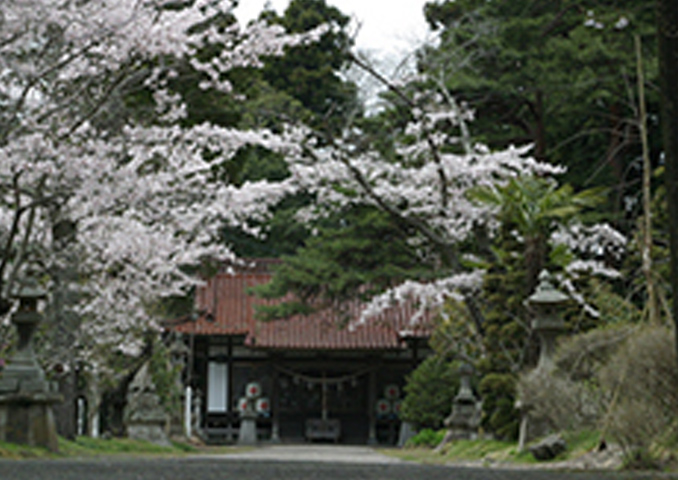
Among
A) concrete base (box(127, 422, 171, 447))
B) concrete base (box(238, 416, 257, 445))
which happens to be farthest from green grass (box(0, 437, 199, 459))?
concrete base (box(238, 416, 257, 445))

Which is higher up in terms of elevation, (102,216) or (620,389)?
(102,216)

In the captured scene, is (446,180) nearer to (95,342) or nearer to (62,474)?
(95,342)

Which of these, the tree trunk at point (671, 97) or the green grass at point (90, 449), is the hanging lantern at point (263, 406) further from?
the tree trunk at point (671, 97)

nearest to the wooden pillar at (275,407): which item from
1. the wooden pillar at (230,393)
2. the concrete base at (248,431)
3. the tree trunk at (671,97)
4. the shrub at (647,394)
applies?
the concrete base at (248,431)

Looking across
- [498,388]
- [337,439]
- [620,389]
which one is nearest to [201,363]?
[337,439]

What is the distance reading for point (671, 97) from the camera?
2730mm

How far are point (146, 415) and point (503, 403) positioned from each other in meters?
8.20

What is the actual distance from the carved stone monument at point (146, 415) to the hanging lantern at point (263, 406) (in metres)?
8.49

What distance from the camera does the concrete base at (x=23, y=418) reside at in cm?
972

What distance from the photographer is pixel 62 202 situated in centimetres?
1021

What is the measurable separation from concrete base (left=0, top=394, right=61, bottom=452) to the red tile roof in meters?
13.2

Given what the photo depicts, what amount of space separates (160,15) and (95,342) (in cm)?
610

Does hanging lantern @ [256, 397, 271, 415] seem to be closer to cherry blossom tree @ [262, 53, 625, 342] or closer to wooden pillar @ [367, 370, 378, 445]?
wooden pillar @ [367, 370, 378, 445]

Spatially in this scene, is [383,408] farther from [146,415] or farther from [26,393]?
[26,393]
